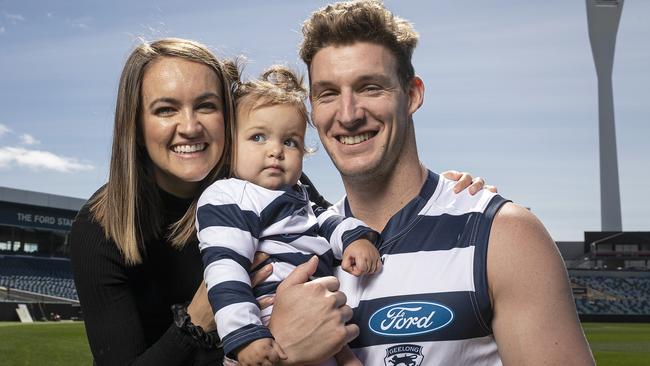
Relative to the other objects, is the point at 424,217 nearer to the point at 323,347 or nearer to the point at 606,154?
the point at 323,347

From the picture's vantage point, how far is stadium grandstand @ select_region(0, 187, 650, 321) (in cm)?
5356

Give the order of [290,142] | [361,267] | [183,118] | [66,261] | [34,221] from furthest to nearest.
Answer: [66,261] < [34,221] < [183,118] < [290,142] < [361,267]

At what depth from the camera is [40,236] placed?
190 ft

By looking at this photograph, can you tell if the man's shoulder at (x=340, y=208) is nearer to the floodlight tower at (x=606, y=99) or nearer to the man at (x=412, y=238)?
the man at (x=412, y=238)

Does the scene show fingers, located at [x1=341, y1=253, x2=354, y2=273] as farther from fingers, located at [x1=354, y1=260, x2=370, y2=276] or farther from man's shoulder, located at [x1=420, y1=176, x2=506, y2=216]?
man's shoulder, located at [x1=420, y1=176, x2=506, y2=216]

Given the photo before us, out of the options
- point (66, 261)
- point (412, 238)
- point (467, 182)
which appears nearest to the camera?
point (412, 238)

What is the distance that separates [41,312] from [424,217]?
3645 cm

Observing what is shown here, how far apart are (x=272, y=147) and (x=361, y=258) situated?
0.73 m

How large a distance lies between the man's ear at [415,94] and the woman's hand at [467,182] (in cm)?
39

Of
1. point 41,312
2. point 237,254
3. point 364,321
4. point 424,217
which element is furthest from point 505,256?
point 41,312

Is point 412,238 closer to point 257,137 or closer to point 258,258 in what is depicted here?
point 258,258

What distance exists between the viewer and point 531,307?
10.0ft

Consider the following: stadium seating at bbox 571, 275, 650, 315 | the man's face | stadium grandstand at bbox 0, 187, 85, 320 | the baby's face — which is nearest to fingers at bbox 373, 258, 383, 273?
the man's face

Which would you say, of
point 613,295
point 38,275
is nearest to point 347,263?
point 38,275
